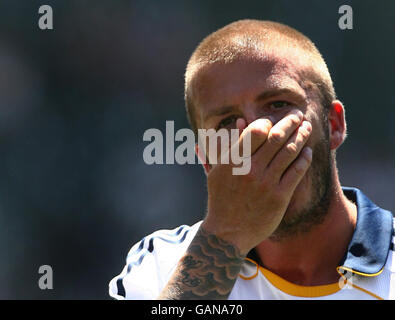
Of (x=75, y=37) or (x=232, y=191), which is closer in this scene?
(x=232, y=191)

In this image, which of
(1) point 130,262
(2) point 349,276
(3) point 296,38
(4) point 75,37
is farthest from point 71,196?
(2) point 349,276

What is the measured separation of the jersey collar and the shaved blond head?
532mm

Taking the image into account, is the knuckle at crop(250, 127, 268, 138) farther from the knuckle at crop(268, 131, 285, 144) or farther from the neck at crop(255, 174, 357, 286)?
the neck at crop(255, 174, 357, 286)

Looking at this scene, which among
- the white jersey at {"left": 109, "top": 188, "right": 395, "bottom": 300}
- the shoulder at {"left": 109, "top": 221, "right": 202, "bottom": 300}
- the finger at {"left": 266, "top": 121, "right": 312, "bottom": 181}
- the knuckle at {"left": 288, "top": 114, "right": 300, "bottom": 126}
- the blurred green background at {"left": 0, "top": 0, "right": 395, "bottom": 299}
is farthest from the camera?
the blurred green background at {"left": 0, "top": 0, "right": 395, "bottom": 299}

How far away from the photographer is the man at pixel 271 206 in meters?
2.13

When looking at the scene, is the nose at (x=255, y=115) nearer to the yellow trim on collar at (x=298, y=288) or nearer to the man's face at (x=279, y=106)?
the man's face at (x=279, y=106)

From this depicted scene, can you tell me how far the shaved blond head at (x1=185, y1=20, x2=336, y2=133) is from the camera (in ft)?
Answer: 8.59

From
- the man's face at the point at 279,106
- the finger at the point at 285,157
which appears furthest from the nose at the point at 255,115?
the finger at the point at 285,157

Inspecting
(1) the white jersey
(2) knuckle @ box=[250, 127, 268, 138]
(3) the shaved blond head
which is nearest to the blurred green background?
(1) the white jersey

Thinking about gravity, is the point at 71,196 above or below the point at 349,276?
below

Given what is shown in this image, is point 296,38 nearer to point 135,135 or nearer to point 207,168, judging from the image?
point 207,168

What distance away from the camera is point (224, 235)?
2133 mm

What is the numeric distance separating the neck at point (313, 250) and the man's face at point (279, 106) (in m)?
0.05
